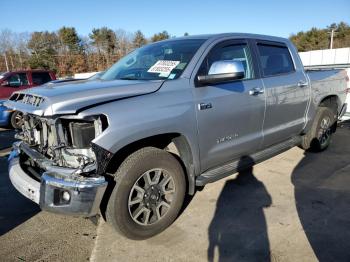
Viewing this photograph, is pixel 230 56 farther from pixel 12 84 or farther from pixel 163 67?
pixel 12 84

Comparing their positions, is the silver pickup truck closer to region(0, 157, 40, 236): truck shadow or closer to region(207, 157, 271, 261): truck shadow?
region(207, 157, 271, 261): truck shadow

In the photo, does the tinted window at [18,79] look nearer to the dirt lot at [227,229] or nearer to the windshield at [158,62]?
the dirt lot at [227,229]

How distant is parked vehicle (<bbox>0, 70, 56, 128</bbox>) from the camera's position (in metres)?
9.72

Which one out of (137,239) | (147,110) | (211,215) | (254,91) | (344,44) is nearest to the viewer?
(147,110)

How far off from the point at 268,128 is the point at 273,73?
75cm

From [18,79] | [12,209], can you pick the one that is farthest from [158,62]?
[18,79]

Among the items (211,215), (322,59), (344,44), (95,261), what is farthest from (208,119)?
(344,44)

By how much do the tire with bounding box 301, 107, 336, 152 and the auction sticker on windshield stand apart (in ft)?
9.24

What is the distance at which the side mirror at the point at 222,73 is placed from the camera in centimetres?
329

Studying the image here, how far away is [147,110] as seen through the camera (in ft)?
9.62

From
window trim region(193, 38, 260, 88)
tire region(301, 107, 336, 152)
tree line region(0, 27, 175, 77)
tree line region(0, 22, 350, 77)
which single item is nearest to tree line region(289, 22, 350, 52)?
tree line region(0, 22, 350, 77)

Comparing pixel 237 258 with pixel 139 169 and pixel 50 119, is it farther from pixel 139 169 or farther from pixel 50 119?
pixel 50 119

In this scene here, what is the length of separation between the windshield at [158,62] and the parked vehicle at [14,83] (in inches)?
264

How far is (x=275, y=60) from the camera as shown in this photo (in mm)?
4551
